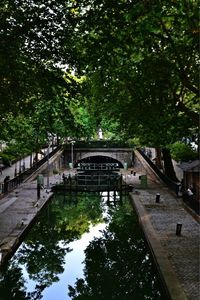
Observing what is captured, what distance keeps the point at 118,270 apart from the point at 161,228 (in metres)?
5.28

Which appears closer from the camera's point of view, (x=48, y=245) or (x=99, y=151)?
(x=48, y=245)

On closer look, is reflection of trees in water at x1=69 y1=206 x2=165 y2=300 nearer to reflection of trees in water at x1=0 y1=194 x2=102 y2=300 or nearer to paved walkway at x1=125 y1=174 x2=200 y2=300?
paved walkway at x1=125 y1=174 x2=200 y2=300

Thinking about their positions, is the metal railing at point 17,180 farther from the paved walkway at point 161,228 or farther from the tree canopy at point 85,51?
the tree canopy at point 85,51

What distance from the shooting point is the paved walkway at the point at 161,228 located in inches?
643

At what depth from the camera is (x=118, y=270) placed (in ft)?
68.5

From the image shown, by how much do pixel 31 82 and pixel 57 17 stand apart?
8.27 ft

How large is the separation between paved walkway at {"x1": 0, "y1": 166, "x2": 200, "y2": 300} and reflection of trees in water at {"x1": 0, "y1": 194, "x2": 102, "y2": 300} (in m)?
0.86

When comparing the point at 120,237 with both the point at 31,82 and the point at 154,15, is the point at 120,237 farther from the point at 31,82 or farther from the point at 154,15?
the point at 154,15

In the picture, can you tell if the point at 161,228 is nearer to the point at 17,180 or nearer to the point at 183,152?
the point at 183,152

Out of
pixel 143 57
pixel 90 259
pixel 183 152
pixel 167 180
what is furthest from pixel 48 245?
pixel 183 152

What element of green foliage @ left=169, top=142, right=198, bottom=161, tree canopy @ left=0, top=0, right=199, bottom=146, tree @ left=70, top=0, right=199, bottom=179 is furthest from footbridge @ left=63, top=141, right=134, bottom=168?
A: tree canopy @ left=0, top=0, right=199, bottom=146

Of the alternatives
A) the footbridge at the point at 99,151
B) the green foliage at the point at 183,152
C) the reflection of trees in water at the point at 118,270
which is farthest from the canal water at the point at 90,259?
the footbridge at the point at 99,151

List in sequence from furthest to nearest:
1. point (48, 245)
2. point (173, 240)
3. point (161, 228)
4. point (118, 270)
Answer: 1. point (48, 245)
2. point (161, 228)
3. point (173, 240)
4. point (118, 270)

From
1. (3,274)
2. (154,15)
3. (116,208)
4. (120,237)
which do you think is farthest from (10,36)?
(116,208)
